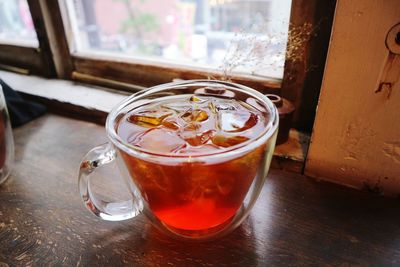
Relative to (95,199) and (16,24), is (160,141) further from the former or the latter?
(16,24)

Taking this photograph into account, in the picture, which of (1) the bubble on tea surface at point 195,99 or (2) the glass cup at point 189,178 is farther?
(1) the bubble on tea surface at point 195,99

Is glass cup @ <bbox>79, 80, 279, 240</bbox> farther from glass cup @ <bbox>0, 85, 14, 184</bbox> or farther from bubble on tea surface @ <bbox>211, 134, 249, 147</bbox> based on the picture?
glass cup @ <bbox>0, 85, 14, 184</bbox>

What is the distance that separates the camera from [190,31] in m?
0.81

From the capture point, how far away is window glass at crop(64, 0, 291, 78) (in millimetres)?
638

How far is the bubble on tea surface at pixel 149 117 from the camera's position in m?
0.45

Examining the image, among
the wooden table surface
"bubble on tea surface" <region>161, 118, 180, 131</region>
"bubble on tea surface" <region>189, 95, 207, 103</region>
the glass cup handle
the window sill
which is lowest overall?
the wooden table surface

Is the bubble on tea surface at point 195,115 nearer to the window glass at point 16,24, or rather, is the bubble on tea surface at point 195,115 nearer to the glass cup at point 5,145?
the glass cup at point 5,145

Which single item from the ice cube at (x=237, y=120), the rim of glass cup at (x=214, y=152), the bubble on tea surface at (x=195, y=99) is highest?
the rim of glass cup at (x=214, y=152)

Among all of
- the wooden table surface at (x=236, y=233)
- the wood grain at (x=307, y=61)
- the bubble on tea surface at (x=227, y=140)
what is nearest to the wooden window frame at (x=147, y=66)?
the wood grain at (x=307, y=61)

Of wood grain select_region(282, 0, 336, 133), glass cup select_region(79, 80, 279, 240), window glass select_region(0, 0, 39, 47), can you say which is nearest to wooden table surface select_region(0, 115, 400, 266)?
glass cup select_region(79, 80, 279, 240)

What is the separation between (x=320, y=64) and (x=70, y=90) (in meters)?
0.66

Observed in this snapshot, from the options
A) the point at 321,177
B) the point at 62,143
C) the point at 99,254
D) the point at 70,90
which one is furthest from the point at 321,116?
the point at 70,90

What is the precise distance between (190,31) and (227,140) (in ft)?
1.57

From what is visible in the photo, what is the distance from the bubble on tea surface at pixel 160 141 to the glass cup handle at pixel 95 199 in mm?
43
